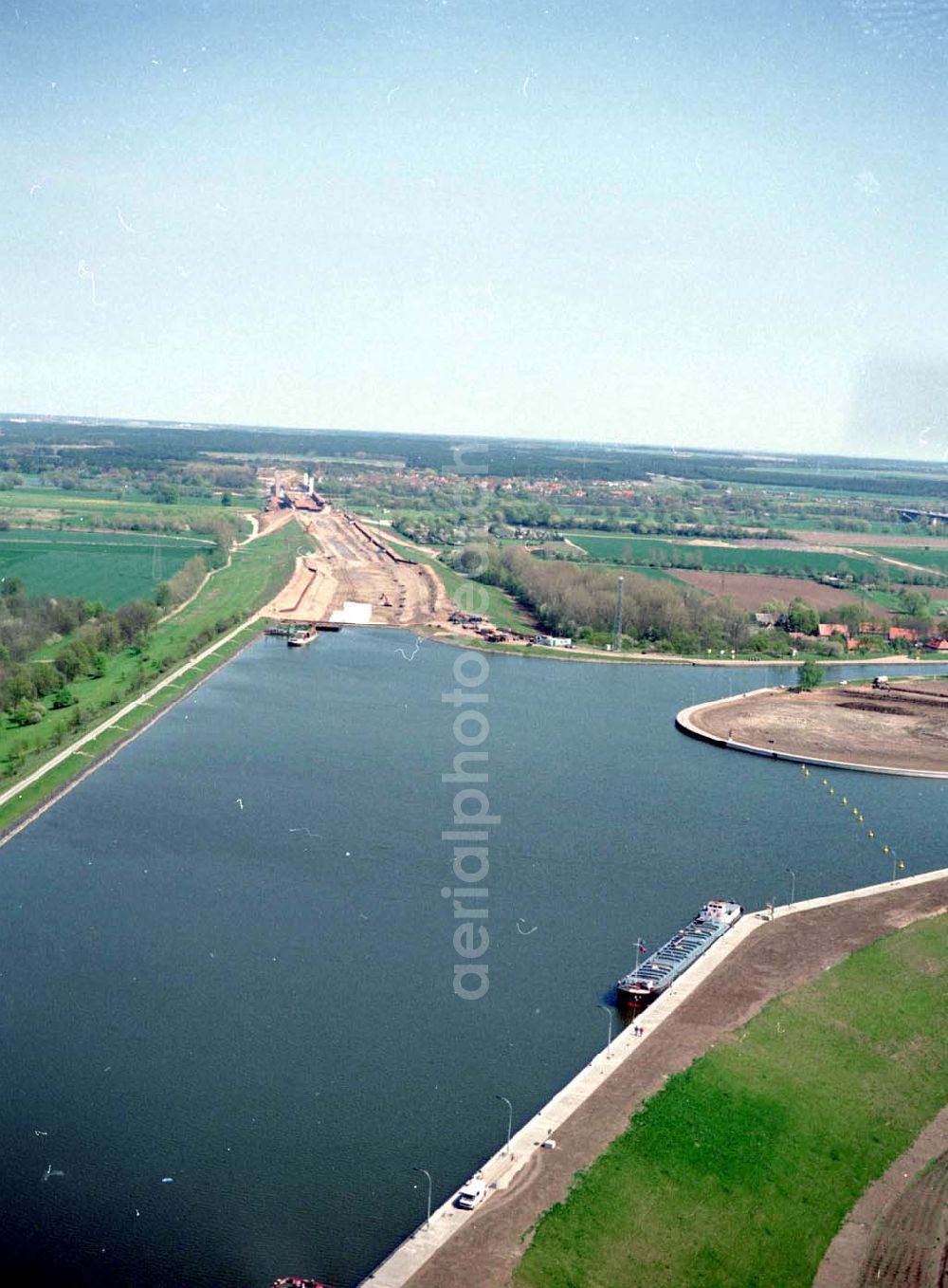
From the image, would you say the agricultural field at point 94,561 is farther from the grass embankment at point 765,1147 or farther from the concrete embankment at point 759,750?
the grass embankment at point 765,1147

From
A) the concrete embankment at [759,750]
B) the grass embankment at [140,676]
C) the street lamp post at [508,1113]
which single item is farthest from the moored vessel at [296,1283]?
the concrete embankment at [759,750]

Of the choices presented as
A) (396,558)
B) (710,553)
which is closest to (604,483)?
(710,553)

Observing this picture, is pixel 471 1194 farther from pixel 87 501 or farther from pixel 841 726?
pixel 87 501

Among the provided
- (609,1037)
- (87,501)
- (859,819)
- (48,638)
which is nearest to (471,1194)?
(609,1037)

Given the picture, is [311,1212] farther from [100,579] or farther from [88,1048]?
[100,579]

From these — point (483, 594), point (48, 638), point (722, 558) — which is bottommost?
point (48, 638)

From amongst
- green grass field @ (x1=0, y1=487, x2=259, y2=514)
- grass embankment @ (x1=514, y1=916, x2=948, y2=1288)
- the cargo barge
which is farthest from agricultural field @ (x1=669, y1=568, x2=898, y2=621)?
grass embankment @ (x1=514, y1=916, x2=948, y2=1288)
